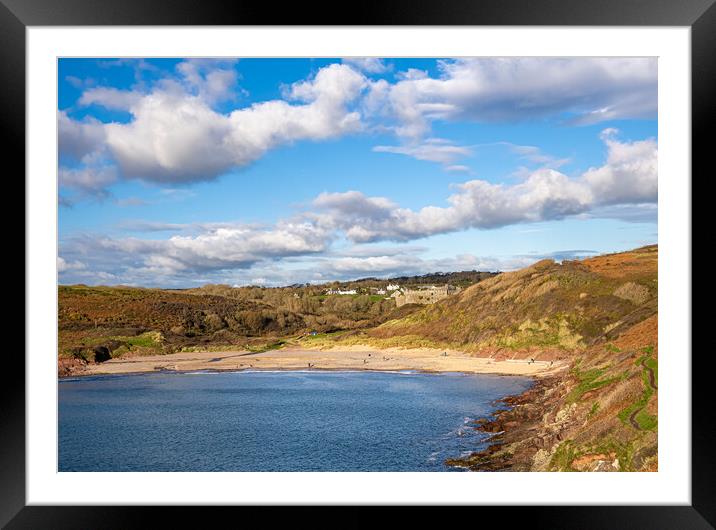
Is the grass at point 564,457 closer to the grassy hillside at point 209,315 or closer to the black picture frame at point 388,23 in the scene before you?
the black picture frame at point 388,23

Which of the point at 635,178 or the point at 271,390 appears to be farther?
the point at 635,178

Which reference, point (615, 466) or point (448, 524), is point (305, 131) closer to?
point (615, 466)

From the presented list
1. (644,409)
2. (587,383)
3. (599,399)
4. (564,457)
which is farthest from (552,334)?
(644,409)

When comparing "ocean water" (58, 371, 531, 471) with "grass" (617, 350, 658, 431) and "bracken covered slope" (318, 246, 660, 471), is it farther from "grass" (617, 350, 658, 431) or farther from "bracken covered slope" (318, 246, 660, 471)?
"grass" (617, 350, 658, 431)

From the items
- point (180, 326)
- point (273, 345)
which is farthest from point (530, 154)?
point (180, 326)

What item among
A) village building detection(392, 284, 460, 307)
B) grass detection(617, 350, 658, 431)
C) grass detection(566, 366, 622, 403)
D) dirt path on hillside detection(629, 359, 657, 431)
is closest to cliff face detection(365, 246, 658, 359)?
village building detection(392, 284, 460, 307)

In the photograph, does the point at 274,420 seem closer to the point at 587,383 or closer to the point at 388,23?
the point at 587,383

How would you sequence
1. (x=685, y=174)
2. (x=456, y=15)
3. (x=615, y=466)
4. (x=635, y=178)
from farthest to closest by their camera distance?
(x=635, y=178) → (x=615, y=466) → (x=685, y=174) → (x=456, y=15)

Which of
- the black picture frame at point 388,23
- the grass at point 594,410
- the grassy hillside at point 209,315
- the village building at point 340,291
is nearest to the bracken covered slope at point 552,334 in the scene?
the grass at point 594,410
